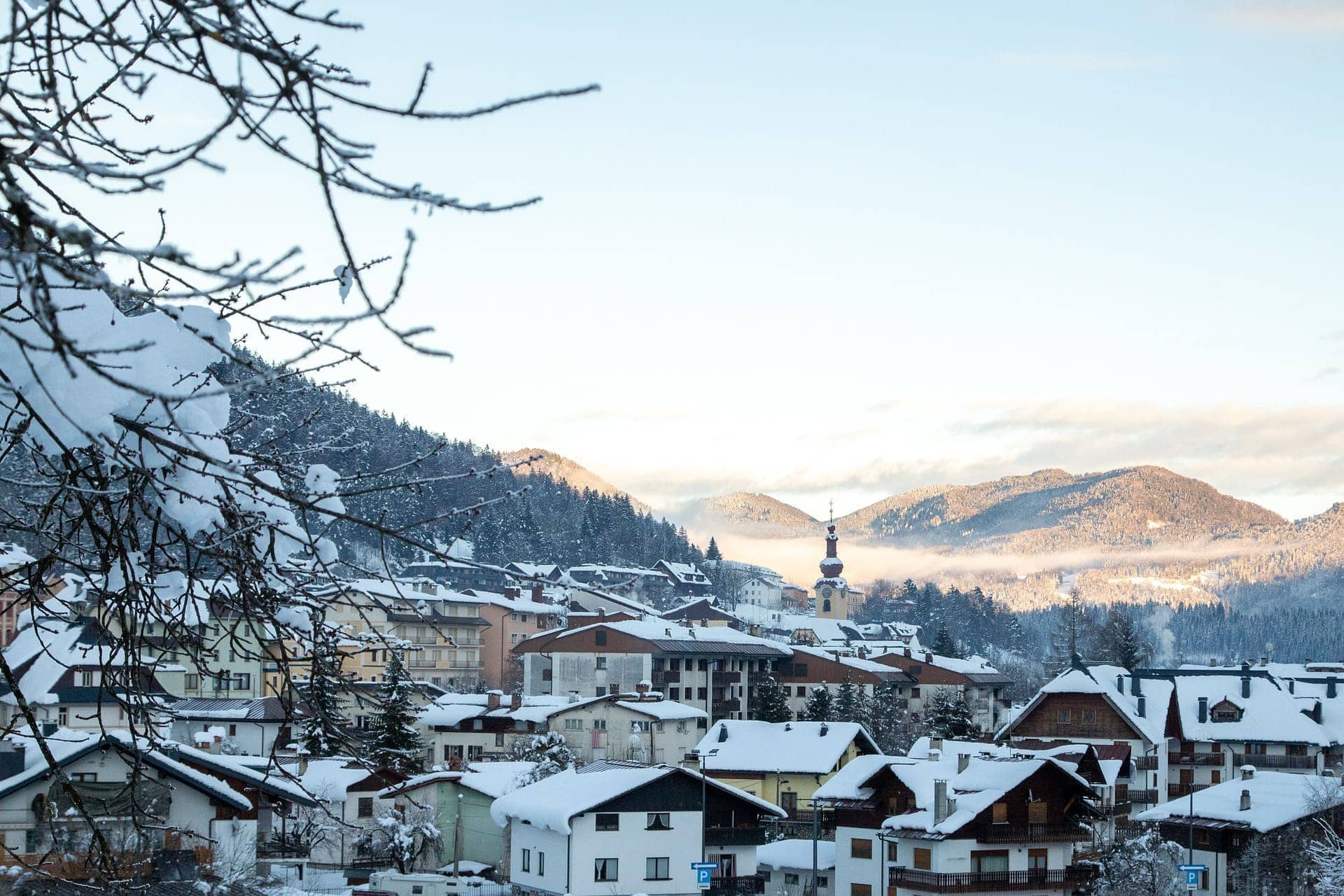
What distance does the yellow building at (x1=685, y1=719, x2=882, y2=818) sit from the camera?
46656 mm

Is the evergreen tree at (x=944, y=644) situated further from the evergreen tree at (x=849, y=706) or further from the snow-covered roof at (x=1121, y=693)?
the snow-covered roof at (x=1121, y=693)

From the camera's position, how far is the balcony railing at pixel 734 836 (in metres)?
36.3

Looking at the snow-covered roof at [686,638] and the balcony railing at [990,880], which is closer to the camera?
A: the balcony railing at [990,880]

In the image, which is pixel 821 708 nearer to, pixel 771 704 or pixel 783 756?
pixel 771 704

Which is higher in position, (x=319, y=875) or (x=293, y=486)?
(x=293, y=486)

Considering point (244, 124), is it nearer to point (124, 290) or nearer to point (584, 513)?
point (124, 290)

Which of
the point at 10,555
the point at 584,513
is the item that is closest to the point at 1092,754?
the point at 10,555

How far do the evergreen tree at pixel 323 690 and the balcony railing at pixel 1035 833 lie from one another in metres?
32.3

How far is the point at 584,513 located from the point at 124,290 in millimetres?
145822

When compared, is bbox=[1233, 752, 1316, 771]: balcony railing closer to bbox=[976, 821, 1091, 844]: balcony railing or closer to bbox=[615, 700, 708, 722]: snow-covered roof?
bbox=[615, 700, 708, 722]: snow-covered roof

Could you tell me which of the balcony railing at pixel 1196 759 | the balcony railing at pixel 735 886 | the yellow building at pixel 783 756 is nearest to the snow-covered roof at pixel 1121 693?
the balcony railing at pixel 1196 759

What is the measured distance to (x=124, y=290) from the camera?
2035 millimetres

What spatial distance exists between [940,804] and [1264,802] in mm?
10258

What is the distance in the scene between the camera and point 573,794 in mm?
34781
